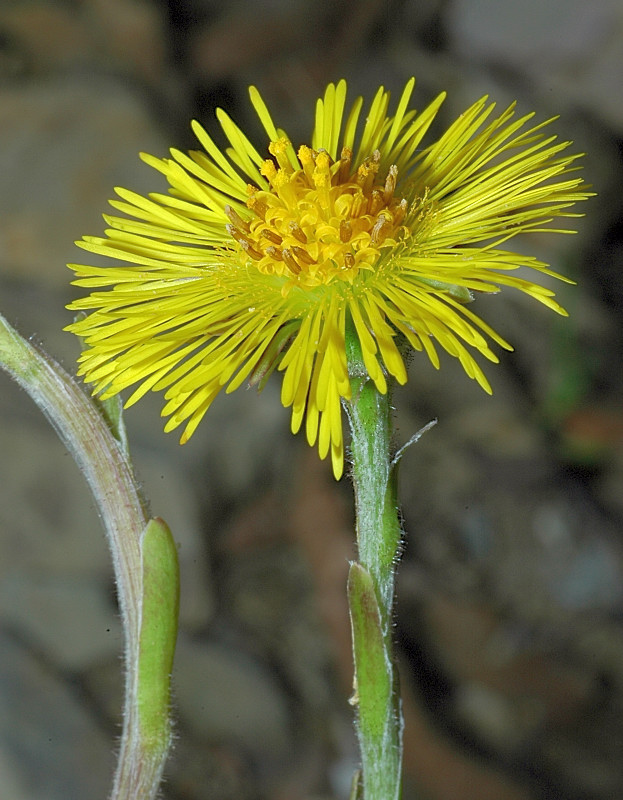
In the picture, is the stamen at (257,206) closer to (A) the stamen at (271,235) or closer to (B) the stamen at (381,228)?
(A) the stamen at (271,235)

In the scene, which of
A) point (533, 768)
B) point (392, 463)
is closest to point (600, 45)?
point (533, 768)

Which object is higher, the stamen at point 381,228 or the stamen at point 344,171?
the stamen at point 344,171

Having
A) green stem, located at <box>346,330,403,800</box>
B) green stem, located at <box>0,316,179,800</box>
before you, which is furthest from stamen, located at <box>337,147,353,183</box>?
green stem, located at <box>0,316,179,800</box>

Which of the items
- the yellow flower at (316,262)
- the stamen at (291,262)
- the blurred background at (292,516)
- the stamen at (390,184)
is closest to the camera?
the yellow flower at (316,262)

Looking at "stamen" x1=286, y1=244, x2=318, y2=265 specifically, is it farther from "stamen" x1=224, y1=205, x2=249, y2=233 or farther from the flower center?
"stamen" x1=224, y1=205, x2=249, y2=233

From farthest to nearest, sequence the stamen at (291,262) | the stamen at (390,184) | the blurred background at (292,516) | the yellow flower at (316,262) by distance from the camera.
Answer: the blurred background at (292,516), the stamen at (390,184), the stamen at (291,262), the yellow flower at (316,262)

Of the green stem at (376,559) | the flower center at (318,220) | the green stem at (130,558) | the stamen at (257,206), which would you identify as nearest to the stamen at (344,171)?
the flower center at (318,220)
